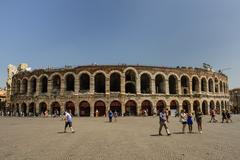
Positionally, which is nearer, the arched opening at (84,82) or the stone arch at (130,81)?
the stone arch at (130,81)

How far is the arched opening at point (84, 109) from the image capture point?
40.0 m

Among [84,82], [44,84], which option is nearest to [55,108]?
[44,84]

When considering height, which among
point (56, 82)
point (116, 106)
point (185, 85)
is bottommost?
point (116, 106)

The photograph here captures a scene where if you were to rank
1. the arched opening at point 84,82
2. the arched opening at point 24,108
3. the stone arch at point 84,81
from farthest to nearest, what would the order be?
the arched opening at point 24,108
the arched opening at point 84,82
the stone arch at point 84,81

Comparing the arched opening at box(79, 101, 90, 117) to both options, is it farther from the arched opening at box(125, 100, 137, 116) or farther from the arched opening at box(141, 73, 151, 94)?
the arched opening at box(141, 73, 151, 94)

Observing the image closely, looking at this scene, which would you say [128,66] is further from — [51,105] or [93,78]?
[51,105]

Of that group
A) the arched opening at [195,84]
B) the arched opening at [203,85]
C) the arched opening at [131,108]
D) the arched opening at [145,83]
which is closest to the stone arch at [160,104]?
the arched opening at [145,83]

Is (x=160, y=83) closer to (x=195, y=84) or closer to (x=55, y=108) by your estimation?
(x=195, y=84)

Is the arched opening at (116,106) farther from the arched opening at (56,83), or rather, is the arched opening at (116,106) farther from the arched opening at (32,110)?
the arched opening at (32,110)

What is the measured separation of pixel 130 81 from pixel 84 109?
30.7 ft

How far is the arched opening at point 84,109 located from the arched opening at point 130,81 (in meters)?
7.96

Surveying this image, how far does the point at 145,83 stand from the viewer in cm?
4525

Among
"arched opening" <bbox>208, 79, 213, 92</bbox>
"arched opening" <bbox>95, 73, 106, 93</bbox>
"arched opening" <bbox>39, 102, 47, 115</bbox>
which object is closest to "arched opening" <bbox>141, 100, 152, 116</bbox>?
"arched opening" <bbox>95, 73, 106, 93</bbox>

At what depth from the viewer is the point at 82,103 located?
40.1 metres
